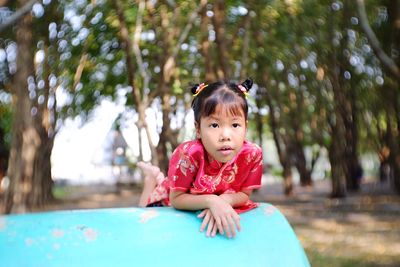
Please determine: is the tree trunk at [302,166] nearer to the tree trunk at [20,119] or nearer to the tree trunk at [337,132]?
the tree trunk at [337,132]

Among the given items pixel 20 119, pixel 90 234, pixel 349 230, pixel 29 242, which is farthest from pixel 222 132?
pixel 349 230

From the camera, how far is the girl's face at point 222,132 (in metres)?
2.33

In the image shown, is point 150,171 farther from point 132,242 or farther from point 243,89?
point 132,242

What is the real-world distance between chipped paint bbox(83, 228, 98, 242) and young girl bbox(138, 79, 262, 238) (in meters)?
0.40

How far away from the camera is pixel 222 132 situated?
2334 millimetres

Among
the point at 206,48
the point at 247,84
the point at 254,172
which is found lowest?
the point at 254,172

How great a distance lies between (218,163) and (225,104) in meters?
0.28

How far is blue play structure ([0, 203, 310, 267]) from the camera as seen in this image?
2102 mm

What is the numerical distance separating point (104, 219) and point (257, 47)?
1328 cm

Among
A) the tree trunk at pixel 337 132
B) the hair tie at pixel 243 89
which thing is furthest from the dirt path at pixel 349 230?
the hair tie at pixel 243 89

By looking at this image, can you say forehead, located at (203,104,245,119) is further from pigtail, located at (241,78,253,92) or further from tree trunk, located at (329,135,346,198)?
tree trunk, located at (329,135,346,198)

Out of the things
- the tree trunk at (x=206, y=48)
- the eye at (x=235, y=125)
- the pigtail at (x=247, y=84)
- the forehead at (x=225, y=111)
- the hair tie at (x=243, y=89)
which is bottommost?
the eye at (x=235, y=125)

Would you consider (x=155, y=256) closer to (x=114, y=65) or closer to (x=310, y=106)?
(x=114, y=65)

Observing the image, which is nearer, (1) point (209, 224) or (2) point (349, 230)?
(1) point (209, 224)
